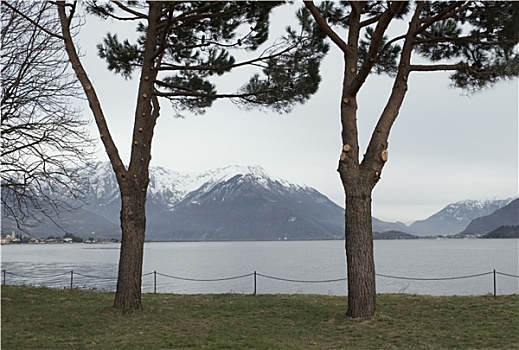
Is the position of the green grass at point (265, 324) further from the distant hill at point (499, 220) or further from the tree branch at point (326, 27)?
the distant hill at point (499, 220)

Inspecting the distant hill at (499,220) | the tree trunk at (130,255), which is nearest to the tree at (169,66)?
the tree trunk at (130,255)

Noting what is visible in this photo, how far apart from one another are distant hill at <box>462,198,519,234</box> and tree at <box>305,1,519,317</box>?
5388 inches

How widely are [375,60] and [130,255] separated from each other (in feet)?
17.4

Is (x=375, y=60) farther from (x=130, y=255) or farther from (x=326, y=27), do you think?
(x=130, y=255)

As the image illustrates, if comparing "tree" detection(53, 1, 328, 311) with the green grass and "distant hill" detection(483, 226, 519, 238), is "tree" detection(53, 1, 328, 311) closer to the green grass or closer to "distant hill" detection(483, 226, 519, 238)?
the green grass

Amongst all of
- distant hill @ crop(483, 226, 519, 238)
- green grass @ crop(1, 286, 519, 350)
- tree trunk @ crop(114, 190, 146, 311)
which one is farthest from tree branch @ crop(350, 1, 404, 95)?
distant hill @ crop(483, 226, 519, 238)

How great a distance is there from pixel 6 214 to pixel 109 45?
518cm

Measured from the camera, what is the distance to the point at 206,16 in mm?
10711

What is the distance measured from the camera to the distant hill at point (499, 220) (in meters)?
142

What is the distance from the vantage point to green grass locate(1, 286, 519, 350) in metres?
7.63

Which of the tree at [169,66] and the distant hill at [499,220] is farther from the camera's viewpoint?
the distant hill at [499,220]

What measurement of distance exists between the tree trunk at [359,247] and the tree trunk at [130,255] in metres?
3.64

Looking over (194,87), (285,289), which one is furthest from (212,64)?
(285,289)

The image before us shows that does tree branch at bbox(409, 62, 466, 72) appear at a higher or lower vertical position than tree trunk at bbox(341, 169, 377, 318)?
higher
